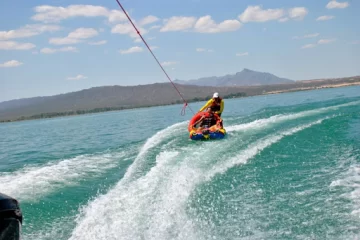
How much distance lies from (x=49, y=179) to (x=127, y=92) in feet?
561

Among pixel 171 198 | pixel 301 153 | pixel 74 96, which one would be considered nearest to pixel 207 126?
pixel 301 153

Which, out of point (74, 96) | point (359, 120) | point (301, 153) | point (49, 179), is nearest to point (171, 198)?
point (49, 179)

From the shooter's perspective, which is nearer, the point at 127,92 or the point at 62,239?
the point at 62,239

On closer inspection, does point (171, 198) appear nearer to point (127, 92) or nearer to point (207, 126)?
point (207, 126)

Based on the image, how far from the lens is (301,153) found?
35.2 ft

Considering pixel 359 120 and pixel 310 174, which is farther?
pixel 359 120

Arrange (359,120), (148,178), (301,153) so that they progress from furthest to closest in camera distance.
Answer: (359,120)
(301,153)
(148,178)

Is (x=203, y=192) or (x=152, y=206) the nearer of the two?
(x=152, y=206)

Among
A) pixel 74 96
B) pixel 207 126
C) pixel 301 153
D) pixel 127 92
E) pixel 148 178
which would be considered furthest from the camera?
pixel 74 96

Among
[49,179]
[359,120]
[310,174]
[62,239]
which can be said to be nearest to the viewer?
[62,239]

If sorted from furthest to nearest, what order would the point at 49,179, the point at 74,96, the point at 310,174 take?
the point at 74,96 → the point at 49,179 → the point at 310,174

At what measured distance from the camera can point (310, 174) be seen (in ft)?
27.0

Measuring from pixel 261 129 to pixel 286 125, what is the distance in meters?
1.73

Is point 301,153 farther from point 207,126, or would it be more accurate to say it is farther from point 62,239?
point 62,239
